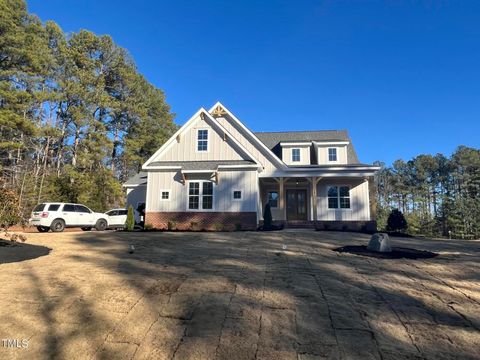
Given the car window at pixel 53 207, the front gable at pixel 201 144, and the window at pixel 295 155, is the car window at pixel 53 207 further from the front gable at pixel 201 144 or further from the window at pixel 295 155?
the window at pixel 295 155

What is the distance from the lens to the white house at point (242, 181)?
19.7 meters

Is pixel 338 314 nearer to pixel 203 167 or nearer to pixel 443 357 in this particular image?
pixel 443 357

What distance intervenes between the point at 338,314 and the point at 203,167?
1600 centimetres

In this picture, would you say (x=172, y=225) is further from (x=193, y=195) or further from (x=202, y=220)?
(x=193, y=195)

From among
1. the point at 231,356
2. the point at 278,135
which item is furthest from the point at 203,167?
the point at 231,356

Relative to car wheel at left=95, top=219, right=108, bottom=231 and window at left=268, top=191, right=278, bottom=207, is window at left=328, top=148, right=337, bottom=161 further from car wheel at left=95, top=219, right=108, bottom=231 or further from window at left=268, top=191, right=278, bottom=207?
car wheel at left=95, top=219, right=108, bottom=231

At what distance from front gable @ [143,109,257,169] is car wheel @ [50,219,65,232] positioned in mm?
5741

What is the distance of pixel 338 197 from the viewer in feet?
71.8

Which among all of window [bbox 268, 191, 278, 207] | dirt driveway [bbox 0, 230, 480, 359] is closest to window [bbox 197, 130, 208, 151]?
window [bbox 268, 191, 278, 207]

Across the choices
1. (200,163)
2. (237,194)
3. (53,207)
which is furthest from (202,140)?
(53,207)

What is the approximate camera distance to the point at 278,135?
87.0 ft

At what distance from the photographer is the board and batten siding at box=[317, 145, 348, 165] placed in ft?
76.6

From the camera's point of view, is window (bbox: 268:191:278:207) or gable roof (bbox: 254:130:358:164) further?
gable roof (bbox: 254:130:358:164)

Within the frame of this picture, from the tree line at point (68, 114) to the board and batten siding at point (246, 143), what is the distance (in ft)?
45.5
